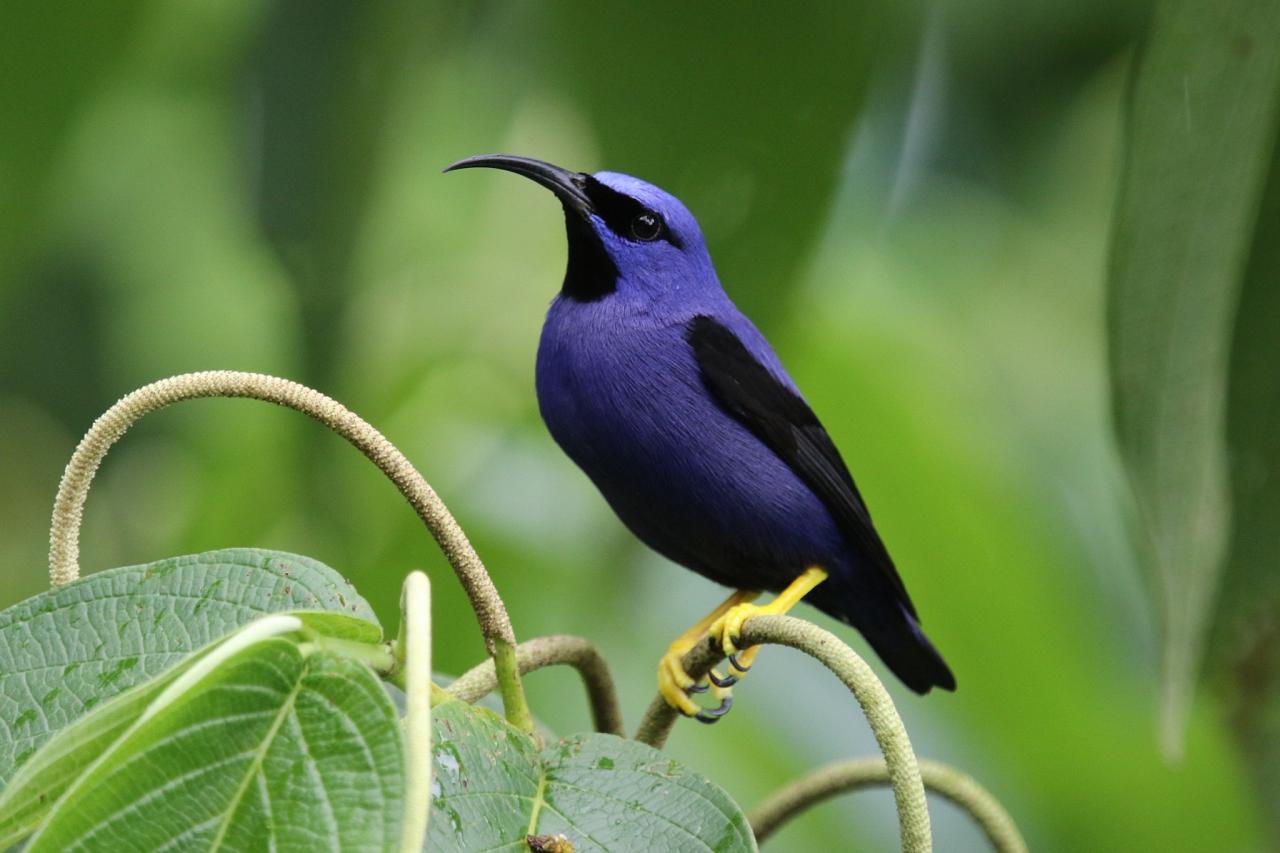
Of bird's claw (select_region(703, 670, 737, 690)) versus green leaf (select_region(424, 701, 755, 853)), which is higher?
green leaf (select_region(424, 701, 755, 853))

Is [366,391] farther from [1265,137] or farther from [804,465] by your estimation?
[1265,137]

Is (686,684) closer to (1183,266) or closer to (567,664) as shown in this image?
(567,664)

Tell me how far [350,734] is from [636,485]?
74.2 inches

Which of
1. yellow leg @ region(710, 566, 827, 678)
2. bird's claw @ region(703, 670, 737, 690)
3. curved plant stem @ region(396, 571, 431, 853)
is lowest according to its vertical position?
bird's claw @ region(703, 670, 737, 690)

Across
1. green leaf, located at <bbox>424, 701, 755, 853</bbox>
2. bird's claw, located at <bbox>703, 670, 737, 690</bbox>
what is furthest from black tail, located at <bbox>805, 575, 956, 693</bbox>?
green leaf, located at <bbox>424, 701, 755, 853</bbox>

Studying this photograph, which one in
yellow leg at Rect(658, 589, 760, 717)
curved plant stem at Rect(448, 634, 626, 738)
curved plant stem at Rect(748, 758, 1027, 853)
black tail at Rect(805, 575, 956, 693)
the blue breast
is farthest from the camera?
black tail at Rect(805, 575, 956, 693)

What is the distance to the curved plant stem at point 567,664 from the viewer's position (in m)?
1.81

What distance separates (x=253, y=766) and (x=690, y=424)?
199 centimetres

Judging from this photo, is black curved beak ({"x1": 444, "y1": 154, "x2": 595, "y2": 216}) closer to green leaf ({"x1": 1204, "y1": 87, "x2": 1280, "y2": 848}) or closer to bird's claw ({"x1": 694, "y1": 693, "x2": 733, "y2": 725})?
bird's claw ({"x1": 694, "y1": 693, "x2": 733, "y2": 725})

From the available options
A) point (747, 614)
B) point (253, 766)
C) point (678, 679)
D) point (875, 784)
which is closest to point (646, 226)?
point (747, 614)

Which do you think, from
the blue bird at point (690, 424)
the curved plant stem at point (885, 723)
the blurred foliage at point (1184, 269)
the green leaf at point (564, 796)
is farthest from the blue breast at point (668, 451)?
the green leaf at point (564, 796)

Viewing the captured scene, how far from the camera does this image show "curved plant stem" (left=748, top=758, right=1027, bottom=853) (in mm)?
2174

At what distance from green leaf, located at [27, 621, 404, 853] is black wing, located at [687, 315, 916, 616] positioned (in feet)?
6.73

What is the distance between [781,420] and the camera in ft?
11.1
